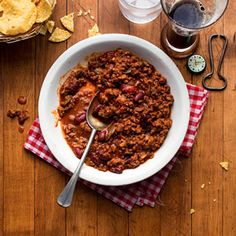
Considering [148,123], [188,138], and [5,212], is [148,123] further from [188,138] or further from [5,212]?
[5,212]

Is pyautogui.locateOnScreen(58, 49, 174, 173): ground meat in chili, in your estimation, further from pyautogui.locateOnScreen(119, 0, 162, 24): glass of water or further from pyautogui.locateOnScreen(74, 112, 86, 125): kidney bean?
pyautogui.locateOnScreen(119, 0, 162, 24): glass of water

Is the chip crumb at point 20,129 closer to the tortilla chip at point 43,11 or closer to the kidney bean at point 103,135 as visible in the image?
the kidney bean at point 103,135

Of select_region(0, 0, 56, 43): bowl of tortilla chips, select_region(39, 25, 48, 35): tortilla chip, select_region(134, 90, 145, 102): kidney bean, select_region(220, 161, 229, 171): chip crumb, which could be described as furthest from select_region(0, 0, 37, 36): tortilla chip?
select_region(220, 161, 229, 171): chip crumb

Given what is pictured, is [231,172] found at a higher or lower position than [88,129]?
lower

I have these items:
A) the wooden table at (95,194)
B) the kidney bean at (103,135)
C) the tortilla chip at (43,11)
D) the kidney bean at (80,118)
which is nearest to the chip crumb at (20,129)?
the wooden table at (95,194)

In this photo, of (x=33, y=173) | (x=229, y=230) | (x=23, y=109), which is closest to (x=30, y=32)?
(x=23, y=109)

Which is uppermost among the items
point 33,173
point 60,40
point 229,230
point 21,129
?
point 60,40
